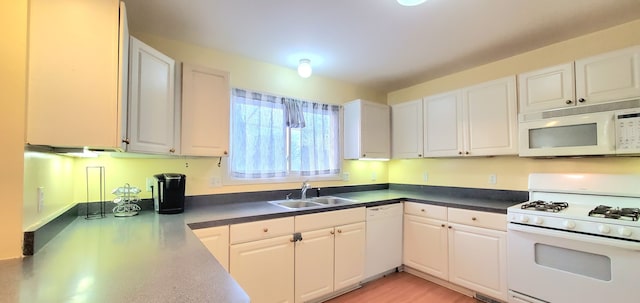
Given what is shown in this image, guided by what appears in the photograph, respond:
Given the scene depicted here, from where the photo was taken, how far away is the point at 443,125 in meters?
2.95

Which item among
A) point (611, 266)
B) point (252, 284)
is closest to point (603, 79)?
point (611, 266)

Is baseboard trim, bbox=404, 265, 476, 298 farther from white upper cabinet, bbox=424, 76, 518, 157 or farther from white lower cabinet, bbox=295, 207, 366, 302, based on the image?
white upper cabinet, bbox=424, 76, 518, 157

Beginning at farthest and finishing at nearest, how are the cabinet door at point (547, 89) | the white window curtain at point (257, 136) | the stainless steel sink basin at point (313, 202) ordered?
1. the stainless steel sink basin at point (313, 202)
2. the white window curtain at point (257, 136)
3. the cabinet door at point (547, 89)

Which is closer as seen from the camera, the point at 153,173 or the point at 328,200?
the point at 153,173

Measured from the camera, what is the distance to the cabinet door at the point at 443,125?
9.26 ft

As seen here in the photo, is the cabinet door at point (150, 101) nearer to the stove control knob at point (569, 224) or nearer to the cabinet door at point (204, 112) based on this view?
the cabinet door at point (204, 112)

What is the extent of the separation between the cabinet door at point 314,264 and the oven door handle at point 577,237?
A: 4.81 ft

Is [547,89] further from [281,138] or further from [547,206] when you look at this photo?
[281,138]

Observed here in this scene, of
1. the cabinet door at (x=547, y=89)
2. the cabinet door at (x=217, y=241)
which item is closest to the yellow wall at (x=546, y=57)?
the cabinet door at (x=547, y=89)

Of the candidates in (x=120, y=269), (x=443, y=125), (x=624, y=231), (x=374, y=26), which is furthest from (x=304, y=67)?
(x=624, y=231)

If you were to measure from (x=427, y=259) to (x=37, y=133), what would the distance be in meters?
3.01

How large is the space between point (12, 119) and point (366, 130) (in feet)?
9.15

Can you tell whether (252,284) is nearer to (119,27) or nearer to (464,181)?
(119,27)

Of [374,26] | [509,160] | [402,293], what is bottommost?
[402,293]
